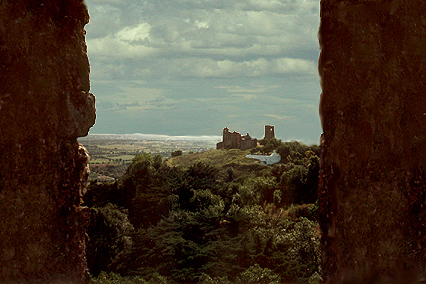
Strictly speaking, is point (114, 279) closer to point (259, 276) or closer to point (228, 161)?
point (259, 276)

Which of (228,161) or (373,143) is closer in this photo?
(373,143)

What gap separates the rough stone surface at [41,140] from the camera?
14.0ft

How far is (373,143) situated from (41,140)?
141 inches

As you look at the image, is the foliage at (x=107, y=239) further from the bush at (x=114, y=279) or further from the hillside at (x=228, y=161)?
the hillside at (x=228, y=161)

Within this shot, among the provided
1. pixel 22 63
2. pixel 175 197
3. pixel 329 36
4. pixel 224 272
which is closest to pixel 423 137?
pixel 329 36

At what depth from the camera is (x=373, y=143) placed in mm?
4609

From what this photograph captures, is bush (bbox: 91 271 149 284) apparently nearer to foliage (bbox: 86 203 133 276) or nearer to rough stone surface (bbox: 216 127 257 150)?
foliage (bbox: 86 203 133 276)

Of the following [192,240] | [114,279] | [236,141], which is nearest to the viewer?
[192,240]

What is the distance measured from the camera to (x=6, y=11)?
425 centimetres

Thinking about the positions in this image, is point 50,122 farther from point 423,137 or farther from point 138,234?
point 138,234

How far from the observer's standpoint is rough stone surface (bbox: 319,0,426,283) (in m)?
4.60

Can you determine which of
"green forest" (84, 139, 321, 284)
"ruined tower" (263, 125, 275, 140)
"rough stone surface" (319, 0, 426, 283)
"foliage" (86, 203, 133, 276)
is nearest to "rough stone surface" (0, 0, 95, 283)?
"rough stone surface" (319, 0, 426, 283)

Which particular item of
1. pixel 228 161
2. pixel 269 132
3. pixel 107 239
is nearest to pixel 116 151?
pixel 228 161

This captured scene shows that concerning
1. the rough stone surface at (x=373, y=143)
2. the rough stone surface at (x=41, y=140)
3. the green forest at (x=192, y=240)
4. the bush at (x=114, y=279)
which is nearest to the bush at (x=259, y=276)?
the green forest at (x=192, y=240)
